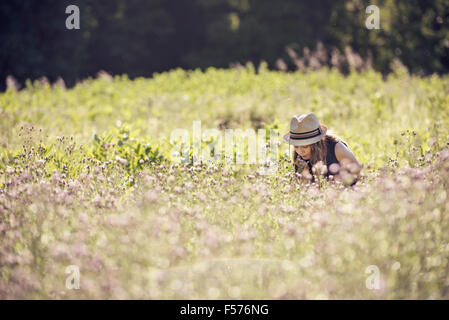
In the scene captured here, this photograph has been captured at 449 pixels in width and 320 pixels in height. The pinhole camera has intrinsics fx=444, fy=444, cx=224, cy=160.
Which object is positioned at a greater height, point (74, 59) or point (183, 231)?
point (74, 59)

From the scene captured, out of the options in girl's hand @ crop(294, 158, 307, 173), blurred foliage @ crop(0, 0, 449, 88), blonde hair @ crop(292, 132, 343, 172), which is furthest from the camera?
blurred foliage @ crop(0, 0, 449, 88)

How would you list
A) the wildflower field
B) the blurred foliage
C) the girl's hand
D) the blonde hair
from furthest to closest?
the blurred foliage
the blonde hair
the girl's hand
the wildflower field

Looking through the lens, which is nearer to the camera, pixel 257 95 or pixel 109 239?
pixel 109 239

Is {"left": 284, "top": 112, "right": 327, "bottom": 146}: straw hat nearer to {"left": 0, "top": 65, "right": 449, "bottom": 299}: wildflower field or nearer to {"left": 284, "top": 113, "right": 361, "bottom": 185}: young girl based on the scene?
{"left": 284, "top": 113, "right": 361, "bottom": 185}: young girl

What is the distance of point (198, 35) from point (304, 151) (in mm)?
22830

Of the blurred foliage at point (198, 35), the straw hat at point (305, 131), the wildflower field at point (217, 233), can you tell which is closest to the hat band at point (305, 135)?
the straw hat at point (305, 131)

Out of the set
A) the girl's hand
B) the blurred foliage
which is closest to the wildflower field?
the girl's hand

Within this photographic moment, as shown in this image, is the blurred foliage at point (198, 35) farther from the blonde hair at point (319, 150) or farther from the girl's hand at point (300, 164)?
the girl's hand at point (300, 164)

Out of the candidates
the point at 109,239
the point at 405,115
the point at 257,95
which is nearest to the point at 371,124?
the point at 405,115

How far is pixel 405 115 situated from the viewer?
656cm

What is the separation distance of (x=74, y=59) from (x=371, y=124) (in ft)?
53.6

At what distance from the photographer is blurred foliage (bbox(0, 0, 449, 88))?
16.7 meters

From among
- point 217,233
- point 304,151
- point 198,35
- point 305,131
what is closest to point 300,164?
point 304,151
